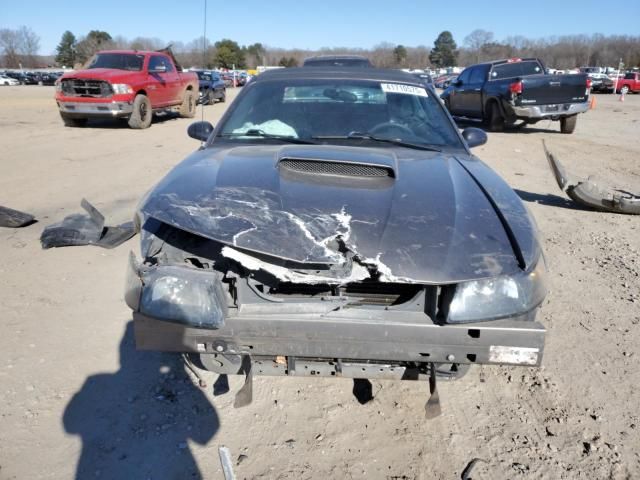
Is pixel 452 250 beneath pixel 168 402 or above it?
above

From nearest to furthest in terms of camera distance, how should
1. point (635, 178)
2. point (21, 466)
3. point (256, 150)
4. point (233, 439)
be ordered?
point (21, 466)
point (233, 439)
point (256, 150)
point (635, 178)

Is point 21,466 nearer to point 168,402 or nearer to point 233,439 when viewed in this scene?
point 168,402

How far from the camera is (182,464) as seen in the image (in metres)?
2.20

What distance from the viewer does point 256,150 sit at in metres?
2.98

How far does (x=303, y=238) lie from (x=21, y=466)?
5.20 feet

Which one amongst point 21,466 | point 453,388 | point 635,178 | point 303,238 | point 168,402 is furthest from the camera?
point 635,178

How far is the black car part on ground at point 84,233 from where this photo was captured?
181 inches

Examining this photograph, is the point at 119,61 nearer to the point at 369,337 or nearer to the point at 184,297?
the point at 184,297

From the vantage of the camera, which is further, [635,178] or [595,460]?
[635,178]

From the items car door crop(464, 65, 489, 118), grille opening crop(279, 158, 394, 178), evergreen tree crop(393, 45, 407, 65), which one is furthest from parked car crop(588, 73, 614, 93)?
grille opening crop(279, 158, 394, 178)

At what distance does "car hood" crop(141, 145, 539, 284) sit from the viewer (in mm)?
1937

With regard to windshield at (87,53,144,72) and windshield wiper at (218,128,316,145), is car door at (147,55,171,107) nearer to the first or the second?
windshield at (87,53,144,72)

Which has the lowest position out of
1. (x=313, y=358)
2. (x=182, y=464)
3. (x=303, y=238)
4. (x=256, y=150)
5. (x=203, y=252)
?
(x=182, y=464)

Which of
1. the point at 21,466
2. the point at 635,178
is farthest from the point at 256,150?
the point at 635,178
